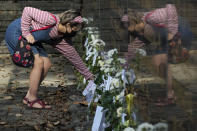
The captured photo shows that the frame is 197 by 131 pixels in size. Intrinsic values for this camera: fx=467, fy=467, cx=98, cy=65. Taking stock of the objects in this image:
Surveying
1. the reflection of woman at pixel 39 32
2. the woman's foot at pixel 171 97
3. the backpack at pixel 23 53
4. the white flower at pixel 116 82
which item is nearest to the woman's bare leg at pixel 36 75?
the reflection of woman at pixel 39 32

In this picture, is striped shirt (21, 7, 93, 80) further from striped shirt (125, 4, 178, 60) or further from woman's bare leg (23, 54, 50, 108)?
striped shirt (125, 4, 178, 60)

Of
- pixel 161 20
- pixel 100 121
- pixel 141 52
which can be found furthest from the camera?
pixel 100 121

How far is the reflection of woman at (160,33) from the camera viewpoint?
2.09 m

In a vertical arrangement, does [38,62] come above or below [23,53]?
below

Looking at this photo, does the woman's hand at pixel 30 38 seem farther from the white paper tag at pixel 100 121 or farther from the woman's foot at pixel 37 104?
the white paper tag at pixel 100 121

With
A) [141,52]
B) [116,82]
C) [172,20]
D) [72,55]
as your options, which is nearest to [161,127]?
[172,20]

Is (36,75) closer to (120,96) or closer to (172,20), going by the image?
(120,96)

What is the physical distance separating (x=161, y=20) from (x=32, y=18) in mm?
3620

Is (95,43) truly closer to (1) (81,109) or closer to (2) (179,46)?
(1) (81,109)

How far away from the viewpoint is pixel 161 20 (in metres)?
2.30

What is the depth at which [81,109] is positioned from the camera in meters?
5.83

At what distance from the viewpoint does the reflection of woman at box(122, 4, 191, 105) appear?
2.09 metres

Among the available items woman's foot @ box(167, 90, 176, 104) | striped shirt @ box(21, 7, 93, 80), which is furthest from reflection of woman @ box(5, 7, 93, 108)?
woman's foot @ box(167, 90, 176, 104)

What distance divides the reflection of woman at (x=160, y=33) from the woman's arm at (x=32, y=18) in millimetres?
2663
